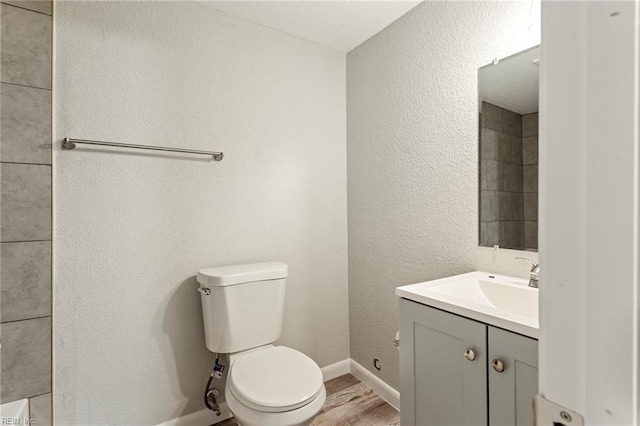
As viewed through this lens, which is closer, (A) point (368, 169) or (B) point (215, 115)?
(B) point (215, 115)

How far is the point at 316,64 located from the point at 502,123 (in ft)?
3.90

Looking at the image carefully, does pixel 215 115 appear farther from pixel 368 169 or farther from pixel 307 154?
pixel 368 169

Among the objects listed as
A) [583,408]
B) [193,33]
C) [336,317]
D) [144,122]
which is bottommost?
[336,317]

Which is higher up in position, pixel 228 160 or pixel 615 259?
pixel 228 160

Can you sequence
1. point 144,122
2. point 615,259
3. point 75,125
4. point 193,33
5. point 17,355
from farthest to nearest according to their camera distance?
point 193,33
point 144,122
point 75,125
point 17,355
point 615,259

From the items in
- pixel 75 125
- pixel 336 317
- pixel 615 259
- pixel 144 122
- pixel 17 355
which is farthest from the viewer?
pixel 336 317

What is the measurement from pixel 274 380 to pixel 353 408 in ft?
2.33

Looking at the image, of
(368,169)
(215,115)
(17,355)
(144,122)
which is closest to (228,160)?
(215,115)

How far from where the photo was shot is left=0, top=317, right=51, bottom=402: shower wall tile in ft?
4.17

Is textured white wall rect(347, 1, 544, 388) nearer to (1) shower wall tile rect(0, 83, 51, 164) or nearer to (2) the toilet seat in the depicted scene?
(2) the toilet seat

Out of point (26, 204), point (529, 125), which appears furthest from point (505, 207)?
point (26, 204)

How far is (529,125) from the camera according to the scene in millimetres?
1276

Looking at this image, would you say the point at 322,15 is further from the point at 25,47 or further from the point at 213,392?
the point at 213,392

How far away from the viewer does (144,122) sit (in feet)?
5.11
